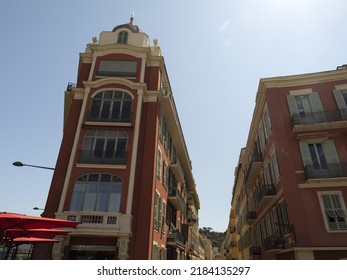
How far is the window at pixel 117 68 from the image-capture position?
22.2 meters

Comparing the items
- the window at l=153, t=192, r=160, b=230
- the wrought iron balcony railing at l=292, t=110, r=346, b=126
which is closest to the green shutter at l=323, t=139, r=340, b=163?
the wrought iron balcony railing at l=292, t=110, r=346, b=126

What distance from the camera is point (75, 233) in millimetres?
15352

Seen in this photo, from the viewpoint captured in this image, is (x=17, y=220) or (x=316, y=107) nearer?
(x=17, y=220)

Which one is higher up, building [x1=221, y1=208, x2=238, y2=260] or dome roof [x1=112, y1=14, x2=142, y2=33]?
dome roof [x1=112, y1=14, x2=142, y2=33]

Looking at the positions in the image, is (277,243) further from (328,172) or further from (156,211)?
(156,211)

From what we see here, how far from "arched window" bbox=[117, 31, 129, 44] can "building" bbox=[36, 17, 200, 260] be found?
98 millimetres

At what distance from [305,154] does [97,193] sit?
1472 cm

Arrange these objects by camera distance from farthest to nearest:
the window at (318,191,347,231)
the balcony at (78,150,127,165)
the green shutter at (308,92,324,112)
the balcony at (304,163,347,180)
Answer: the balcony at (78,150,127,165) < the green shutter at (308,92,324,112) < the balcony at (304,163,347,180) < the window at (318,191,347,231)

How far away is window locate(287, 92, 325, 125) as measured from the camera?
17.6 metres

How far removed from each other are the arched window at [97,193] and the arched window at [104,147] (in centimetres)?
121

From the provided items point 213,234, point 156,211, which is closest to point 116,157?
point 156,211

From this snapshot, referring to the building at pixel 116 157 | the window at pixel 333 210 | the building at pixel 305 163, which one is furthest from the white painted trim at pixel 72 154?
the window at pixel 333 210

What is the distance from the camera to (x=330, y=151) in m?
16.6

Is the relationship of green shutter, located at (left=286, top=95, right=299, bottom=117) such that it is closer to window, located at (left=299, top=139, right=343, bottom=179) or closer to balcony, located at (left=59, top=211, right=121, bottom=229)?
window, located at (left=299, top=139, right=343, bottom=179)
